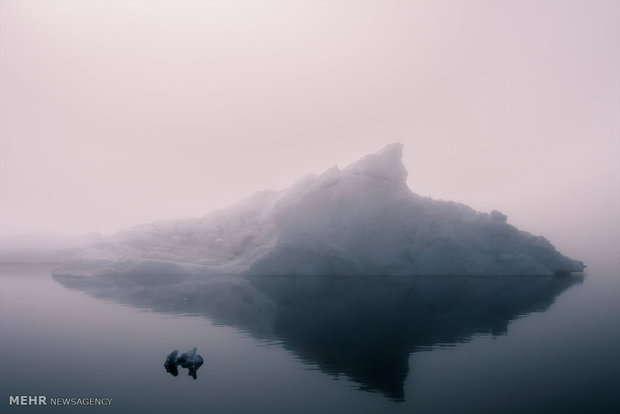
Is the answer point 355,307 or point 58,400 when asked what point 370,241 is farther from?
point 58,400

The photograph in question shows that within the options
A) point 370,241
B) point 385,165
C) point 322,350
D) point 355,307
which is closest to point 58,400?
point 322,350

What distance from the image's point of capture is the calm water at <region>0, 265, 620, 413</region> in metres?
11.8

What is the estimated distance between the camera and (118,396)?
1223 centimetres

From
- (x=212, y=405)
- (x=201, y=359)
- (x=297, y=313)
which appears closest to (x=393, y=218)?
(x=297, y=313)

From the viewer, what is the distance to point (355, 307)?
26.6m

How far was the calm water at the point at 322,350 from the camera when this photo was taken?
38.7 ft

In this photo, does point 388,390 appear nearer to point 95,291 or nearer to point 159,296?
Answer: point 159,296

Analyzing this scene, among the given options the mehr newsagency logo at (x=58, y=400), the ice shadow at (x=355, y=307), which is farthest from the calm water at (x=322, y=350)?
the mehr newsagency logo at (x=58, y=400)

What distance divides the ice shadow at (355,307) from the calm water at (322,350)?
0.40 ft

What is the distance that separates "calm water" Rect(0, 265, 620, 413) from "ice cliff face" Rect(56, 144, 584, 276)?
10130mm

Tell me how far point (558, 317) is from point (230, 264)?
32.3 m

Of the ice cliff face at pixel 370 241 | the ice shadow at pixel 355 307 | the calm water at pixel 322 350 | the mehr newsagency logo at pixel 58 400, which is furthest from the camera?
the ice cliff face at pixel 370 241

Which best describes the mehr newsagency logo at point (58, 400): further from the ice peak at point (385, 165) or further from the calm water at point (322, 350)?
the ice peak at point (385, 165)

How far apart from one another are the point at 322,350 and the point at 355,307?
10.1 m
